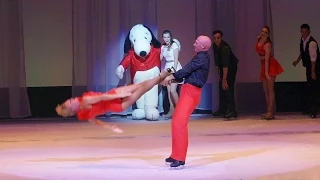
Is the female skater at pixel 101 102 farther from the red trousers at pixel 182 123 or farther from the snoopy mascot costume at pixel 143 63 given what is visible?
the snoopy mascot costume at pixel 143 63

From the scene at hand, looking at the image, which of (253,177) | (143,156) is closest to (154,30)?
(143,156)

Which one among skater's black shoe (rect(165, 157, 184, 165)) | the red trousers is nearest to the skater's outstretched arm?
the red trousers

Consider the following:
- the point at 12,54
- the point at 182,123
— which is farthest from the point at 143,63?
the point at 182,123

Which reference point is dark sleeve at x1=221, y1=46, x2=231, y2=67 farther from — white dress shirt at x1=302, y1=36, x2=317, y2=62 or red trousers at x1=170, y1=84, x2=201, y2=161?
red trousers at x1=170, y1=84, x2=201, y2=161

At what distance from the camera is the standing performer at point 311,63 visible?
978 centimetres

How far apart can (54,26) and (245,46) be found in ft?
11.8

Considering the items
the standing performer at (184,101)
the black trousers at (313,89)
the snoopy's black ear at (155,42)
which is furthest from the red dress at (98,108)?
the black trousers at (313,89)

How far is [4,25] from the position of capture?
35.8 feet

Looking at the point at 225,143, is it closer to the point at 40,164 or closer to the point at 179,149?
the point at 179,149

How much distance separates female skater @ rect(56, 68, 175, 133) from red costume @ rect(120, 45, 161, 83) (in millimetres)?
4454

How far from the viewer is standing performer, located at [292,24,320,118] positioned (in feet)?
32.1

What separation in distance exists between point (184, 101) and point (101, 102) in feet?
2.53

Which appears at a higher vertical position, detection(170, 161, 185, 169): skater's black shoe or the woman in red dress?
the woman in red dress

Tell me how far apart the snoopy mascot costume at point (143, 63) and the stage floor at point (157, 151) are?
47 cm
